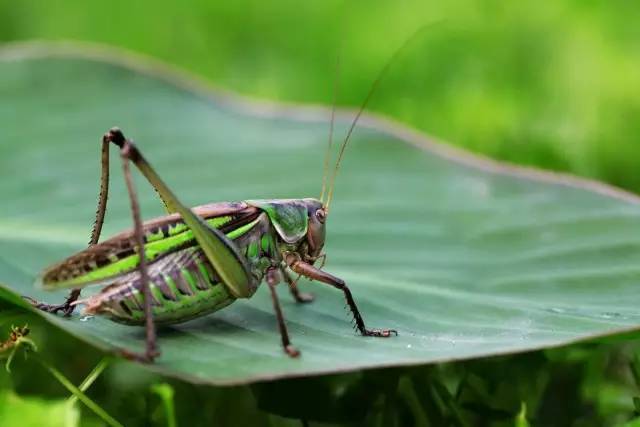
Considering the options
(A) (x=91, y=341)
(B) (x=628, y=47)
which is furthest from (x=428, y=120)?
(A) (x=91, y=341)

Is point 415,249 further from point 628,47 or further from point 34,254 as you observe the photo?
point 628,47

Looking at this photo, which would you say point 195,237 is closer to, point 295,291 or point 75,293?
point 75,293

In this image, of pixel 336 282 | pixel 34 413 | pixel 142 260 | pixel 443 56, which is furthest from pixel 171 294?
pixel 443 56

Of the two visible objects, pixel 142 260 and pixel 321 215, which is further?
pixel 321 215

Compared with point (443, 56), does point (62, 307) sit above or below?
below

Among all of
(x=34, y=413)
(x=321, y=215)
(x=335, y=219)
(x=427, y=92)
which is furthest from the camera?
(x=427, y=92)

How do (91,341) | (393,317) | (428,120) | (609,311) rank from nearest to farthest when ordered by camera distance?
(91,341) → (609,311) → (393,317) → (428,120)

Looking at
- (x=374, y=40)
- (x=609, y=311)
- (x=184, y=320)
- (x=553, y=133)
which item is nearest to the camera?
(x=184, y=320)
